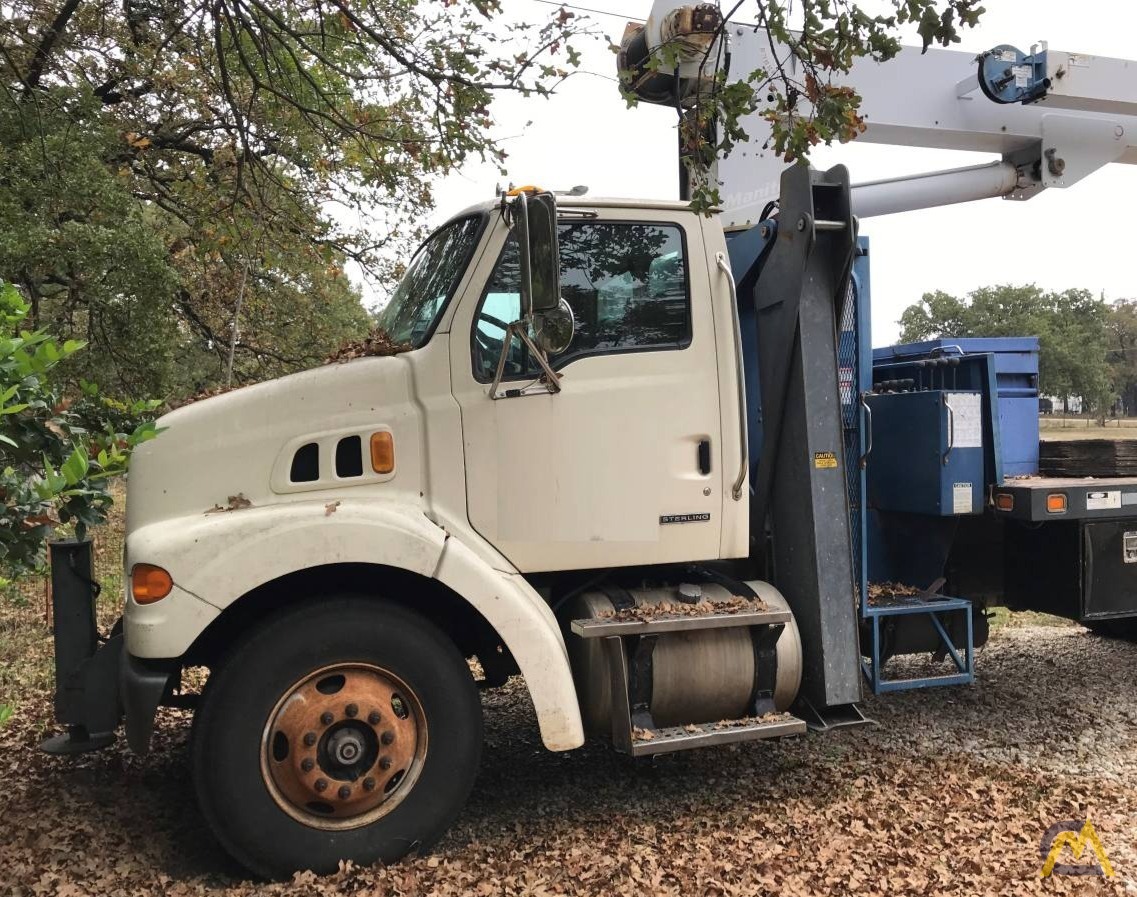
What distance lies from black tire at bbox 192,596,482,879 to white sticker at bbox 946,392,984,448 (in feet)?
9.31

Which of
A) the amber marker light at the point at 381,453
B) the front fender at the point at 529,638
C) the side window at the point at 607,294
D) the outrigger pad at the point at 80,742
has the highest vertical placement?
A: the side window at the point at 607,294

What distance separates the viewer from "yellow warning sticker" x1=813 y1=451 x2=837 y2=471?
14.4 feet

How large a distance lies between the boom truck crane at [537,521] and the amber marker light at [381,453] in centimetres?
1

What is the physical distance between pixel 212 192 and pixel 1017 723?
8.81 meters

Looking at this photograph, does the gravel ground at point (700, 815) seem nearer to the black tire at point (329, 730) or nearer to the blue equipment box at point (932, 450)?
the black tire at point (329, 730)

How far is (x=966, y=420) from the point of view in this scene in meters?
4.92

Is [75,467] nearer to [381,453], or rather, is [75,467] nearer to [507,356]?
[381,453]

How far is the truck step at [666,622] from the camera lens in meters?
3.83

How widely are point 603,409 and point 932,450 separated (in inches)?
78.0

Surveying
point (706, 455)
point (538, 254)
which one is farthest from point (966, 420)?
point (538, 254)

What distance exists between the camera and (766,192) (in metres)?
5.23

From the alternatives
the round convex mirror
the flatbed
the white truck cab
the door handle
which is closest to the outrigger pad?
the white truck cab

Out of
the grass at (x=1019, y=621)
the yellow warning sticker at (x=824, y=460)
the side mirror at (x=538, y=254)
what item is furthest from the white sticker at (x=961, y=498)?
the grass at (x=1019, y=621)

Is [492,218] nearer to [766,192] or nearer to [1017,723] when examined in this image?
[766,192]
